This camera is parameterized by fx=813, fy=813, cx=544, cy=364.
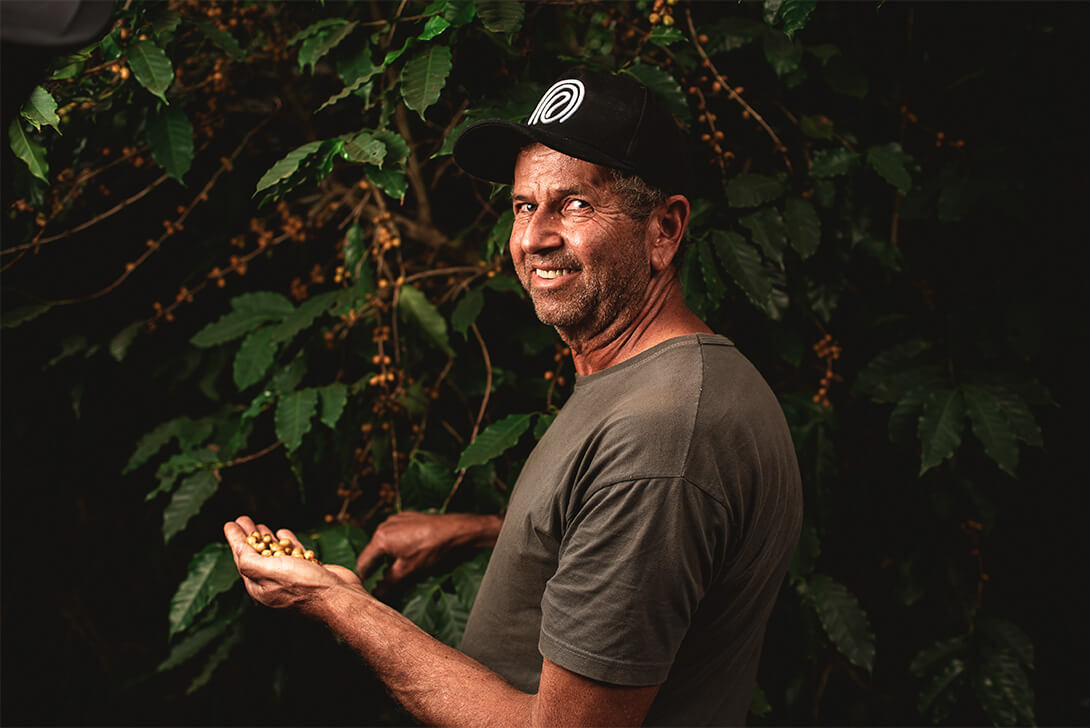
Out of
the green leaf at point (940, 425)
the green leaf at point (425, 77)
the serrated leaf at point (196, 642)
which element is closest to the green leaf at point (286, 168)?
the green leaf at point (425, 77)

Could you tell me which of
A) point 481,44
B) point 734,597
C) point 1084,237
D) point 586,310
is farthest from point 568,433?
point 1084,237

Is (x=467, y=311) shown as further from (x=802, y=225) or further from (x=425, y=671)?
(x=425, y=671)

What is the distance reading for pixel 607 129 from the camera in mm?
1113

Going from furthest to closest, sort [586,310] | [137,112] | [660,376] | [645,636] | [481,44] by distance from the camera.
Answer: [137,112], [481,44], [586,310], [660,376], [645,636]

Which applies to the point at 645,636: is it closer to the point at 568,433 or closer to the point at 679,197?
the point at 568,433

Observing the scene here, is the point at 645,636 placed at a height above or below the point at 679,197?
below

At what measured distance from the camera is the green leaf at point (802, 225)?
1615 mm

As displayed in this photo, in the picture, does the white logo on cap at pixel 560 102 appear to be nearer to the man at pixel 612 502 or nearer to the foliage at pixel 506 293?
the man at pixel 612 502

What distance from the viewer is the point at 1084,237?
170 centimetres

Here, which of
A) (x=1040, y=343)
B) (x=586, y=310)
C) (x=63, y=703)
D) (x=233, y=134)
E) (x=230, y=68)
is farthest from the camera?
(x=63, y=703)

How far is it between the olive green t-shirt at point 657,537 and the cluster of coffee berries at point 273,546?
290 millimetres

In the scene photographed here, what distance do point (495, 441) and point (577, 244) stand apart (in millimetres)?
587

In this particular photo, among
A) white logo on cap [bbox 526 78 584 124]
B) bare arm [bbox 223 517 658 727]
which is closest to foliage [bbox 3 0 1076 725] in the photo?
white logo on cap [bbox 526 78 584 124]

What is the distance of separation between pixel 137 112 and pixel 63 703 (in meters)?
1.88
